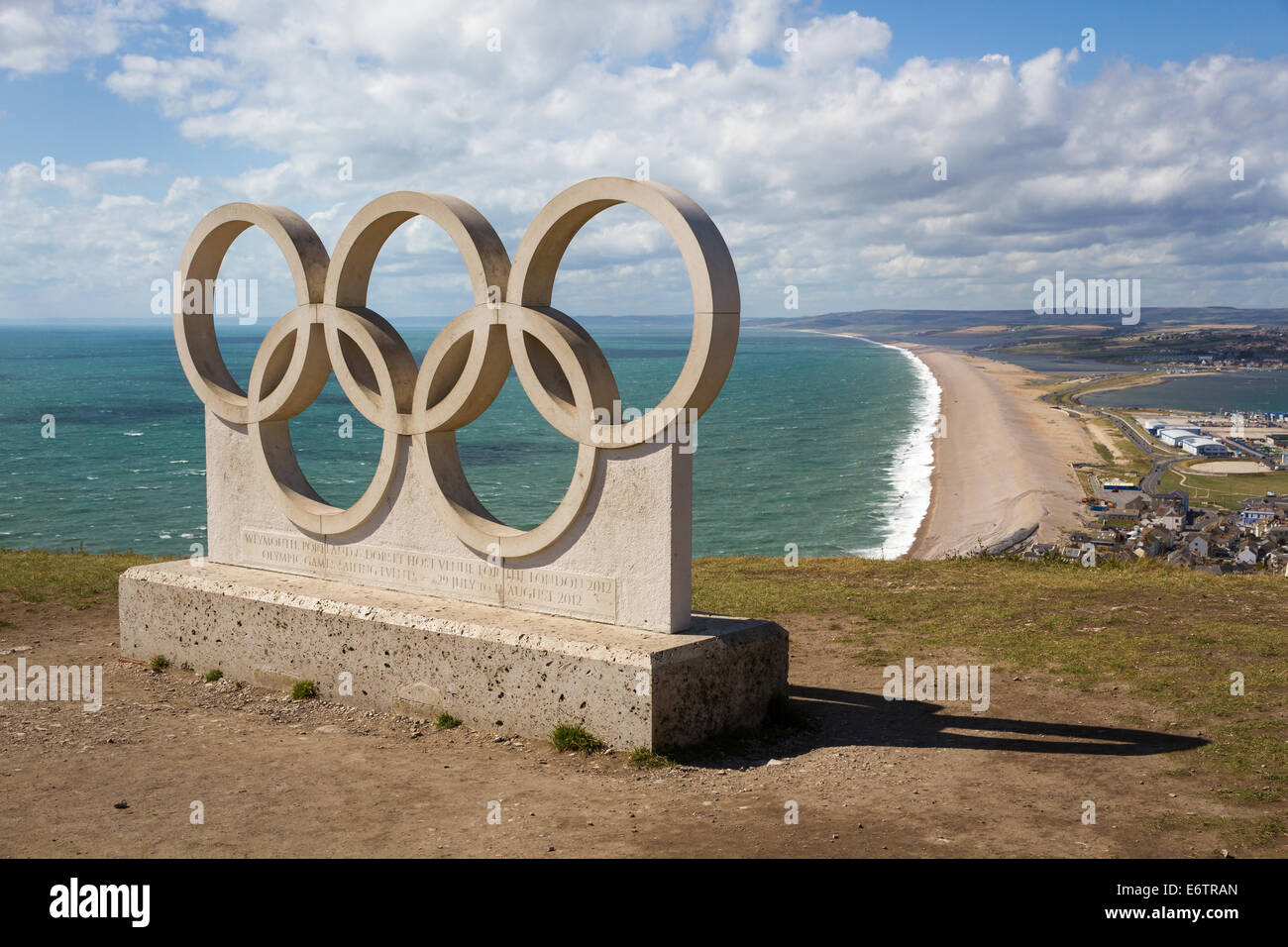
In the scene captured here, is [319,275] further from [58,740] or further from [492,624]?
[58,740]

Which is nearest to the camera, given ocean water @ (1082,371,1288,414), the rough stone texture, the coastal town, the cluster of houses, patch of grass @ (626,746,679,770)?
patch of grass @ (626,746,679,770)

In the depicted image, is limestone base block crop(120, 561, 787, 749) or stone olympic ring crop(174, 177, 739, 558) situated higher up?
stone olympic ring crop(174, 177, 739, 558)

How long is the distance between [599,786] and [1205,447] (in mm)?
55628

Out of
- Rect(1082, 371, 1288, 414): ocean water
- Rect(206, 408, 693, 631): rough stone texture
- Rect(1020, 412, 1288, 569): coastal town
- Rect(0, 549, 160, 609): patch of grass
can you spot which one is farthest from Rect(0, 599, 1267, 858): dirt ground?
Rect(1082, 371, 1288, 414): ocean water

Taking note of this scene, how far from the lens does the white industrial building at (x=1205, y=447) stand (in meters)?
54.1

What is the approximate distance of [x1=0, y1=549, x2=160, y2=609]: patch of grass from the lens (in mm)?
13227

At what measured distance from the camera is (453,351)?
923cm

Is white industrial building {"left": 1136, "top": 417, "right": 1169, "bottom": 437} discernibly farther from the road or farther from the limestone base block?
the limestone base block

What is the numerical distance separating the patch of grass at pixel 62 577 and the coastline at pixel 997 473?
1910 centimetres

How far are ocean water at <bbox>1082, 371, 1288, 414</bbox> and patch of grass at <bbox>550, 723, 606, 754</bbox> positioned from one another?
84187mm

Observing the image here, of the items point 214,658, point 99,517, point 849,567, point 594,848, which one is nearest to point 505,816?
point 594,848

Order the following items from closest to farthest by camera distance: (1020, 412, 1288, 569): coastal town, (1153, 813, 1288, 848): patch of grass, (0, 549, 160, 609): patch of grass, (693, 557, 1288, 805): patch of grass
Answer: (1153, 813, 1288, 848): patch of grass < (693, 557, 1288, 805): patch of grass < (0, 549, 160, 609): patch of grass < (1020, 412, 1288, 569): coastal town

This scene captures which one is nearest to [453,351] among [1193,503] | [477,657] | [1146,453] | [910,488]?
[477,657]

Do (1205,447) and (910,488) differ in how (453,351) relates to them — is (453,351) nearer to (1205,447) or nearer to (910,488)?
(910,488)
